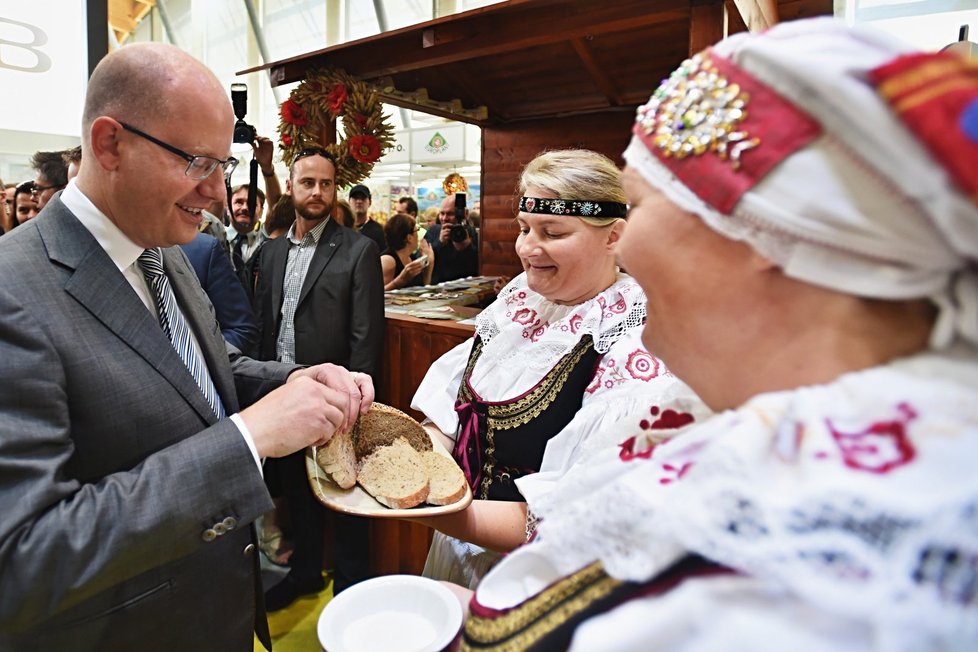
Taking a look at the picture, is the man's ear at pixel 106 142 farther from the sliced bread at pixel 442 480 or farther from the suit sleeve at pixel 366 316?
the suit sleeve at pixel 366 316

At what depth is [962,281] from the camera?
482mm

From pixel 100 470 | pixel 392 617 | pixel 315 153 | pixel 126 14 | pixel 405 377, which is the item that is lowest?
pixel 405 377

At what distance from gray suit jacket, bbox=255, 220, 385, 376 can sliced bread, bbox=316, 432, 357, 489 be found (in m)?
1.57

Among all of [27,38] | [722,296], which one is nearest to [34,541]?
[722,296]

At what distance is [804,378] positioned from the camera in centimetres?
57

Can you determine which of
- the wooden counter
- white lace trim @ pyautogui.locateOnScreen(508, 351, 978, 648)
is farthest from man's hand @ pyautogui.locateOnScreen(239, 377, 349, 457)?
the wooden counter

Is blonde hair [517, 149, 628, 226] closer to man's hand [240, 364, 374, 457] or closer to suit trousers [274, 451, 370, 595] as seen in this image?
man's hand [240, 364, 374, 457]

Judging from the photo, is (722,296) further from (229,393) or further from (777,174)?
(229,393)

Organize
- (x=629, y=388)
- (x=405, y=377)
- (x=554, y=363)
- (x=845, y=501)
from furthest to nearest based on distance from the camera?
1. (x=405, y=377)
2. (x=554, y=363)
3. (x=629, y=388)
4. (x=845, y=501)

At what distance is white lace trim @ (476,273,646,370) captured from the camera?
1.51 metres

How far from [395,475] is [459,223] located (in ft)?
14.1

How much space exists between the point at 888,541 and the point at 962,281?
0.73 ft

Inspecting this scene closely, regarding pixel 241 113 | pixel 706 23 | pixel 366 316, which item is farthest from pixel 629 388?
pixel 241 113

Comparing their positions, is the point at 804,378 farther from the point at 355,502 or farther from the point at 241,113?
the point at 241,113
